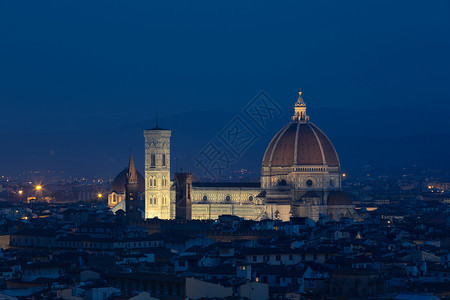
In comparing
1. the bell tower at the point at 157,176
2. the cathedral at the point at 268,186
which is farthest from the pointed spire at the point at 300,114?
the bell tower at the point at 157,176

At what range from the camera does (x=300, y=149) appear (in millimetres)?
128375

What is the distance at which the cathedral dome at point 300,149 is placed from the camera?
128m

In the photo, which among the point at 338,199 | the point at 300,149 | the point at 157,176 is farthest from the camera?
the point at 157,176

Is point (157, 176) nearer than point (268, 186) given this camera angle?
Yes

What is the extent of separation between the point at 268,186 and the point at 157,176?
31.4 ft

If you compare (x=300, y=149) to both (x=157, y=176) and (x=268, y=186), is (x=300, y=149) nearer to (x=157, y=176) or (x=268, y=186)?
(x=268, y=186)

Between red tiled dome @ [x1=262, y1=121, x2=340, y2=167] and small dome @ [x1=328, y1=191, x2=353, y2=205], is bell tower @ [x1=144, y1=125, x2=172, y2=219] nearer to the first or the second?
red tiled dome @ [x1=262, y1=121, x2=340, y2=167]

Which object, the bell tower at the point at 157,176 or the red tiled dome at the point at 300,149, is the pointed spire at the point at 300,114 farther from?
the bell tower at the point at 157,176

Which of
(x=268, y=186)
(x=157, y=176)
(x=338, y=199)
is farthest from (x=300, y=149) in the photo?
(x=157, y=176)

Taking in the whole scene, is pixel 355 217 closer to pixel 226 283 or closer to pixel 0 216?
pixel 0 216

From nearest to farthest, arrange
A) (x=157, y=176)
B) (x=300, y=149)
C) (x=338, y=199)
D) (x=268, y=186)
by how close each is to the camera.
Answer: (x=338, y=199)
(x=300, y=149)
(x=157, y=176)
(x=268, y=186)

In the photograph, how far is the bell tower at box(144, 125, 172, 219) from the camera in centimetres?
12769

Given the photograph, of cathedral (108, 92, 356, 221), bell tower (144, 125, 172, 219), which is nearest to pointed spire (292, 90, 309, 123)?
cathedral (108, 92, 356, 221)

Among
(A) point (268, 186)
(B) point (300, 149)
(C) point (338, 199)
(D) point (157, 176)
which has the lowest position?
(C) point (338, 199)
